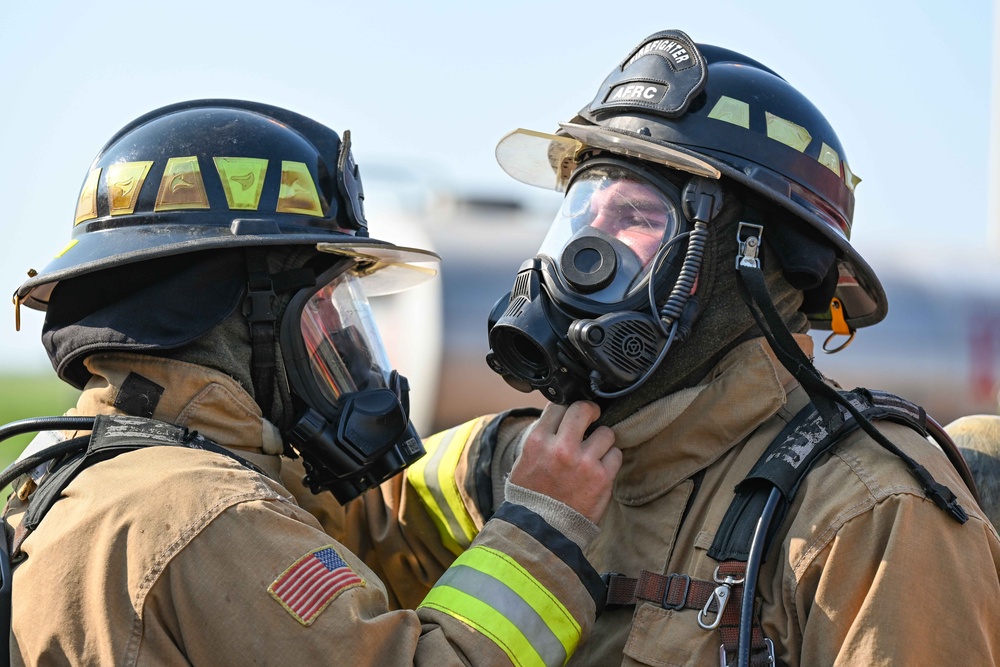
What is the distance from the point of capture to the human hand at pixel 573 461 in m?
2.44

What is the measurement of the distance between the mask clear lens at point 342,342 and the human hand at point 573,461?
25.3 inches

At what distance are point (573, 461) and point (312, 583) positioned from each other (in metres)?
0.69

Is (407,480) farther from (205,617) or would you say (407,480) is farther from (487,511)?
(205,617)

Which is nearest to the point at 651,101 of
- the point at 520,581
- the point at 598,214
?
the point at 598,214

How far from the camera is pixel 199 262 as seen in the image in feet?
8.91

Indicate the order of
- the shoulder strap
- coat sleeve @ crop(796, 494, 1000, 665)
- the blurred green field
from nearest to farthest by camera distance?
coat sleeve @ crop(796, 494, 1000, 665)
the shoulder strap
the blurred green field

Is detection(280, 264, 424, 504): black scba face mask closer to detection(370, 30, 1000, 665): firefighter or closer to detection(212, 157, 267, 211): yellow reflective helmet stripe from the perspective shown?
detection(212, 157, 267, 211): yellow reflective helmet stripe

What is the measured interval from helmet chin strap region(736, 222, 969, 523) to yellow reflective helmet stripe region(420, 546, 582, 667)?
0.78 metres

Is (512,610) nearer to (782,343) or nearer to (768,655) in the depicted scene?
(768,655)

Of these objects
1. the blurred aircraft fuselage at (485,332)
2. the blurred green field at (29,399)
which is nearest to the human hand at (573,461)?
the blurred aircraft fuselage at (485,332)

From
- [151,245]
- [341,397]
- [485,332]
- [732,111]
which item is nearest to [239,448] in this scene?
[341,397]

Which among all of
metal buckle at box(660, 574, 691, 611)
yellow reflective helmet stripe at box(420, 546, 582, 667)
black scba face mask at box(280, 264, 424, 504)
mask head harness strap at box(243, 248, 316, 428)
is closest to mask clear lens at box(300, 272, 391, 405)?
black scba face mask at box(280, 264, 424, 504)

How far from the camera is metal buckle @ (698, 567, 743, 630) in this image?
214 centimetres

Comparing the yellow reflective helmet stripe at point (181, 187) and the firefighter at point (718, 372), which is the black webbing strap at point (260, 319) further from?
the firefighter at point (718, 372)
